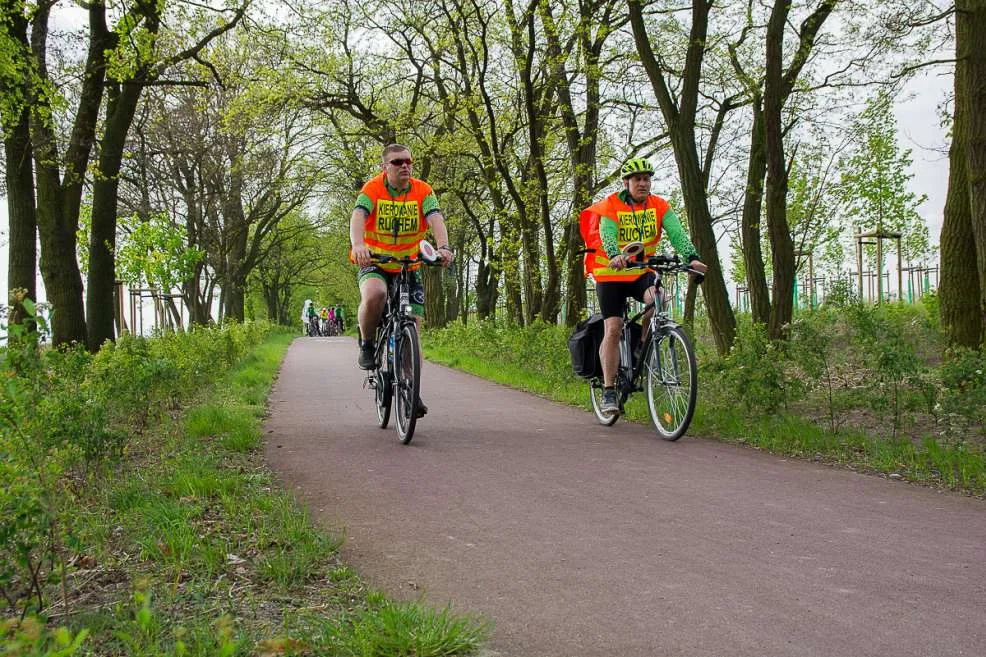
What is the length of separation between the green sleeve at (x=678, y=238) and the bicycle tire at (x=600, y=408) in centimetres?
156

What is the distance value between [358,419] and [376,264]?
81.8 inches

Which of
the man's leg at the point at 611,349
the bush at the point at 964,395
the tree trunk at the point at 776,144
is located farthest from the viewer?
the tree trunk at the point at 776,144

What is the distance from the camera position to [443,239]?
7230mm

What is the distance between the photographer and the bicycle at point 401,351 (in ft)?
22.6

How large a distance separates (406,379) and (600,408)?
6.67 feet

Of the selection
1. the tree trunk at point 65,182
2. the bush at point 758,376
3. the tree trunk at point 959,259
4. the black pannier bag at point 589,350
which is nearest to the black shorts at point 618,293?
the black pannier bag at point 589,350

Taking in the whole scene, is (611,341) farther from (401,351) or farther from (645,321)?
(401,351)

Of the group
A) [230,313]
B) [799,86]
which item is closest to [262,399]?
[799,86]

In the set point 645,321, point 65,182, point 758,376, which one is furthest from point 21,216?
point 758,376

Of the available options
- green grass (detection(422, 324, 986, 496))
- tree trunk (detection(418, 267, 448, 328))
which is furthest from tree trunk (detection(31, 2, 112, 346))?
tree trunk (detection(418, 267, 448, 328))

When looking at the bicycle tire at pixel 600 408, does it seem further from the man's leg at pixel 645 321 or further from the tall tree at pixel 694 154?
the tall tree at pixel 694 154

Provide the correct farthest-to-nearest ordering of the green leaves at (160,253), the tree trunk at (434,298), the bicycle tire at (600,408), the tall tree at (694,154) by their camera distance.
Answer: the tree trunk at (434,298), the green leaves at (160,253), the tall tree at (694,154), the bicycle tire at (600,408)

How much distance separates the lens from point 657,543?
13.4ft

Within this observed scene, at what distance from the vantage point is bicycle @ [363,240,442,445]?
688 centimetres
